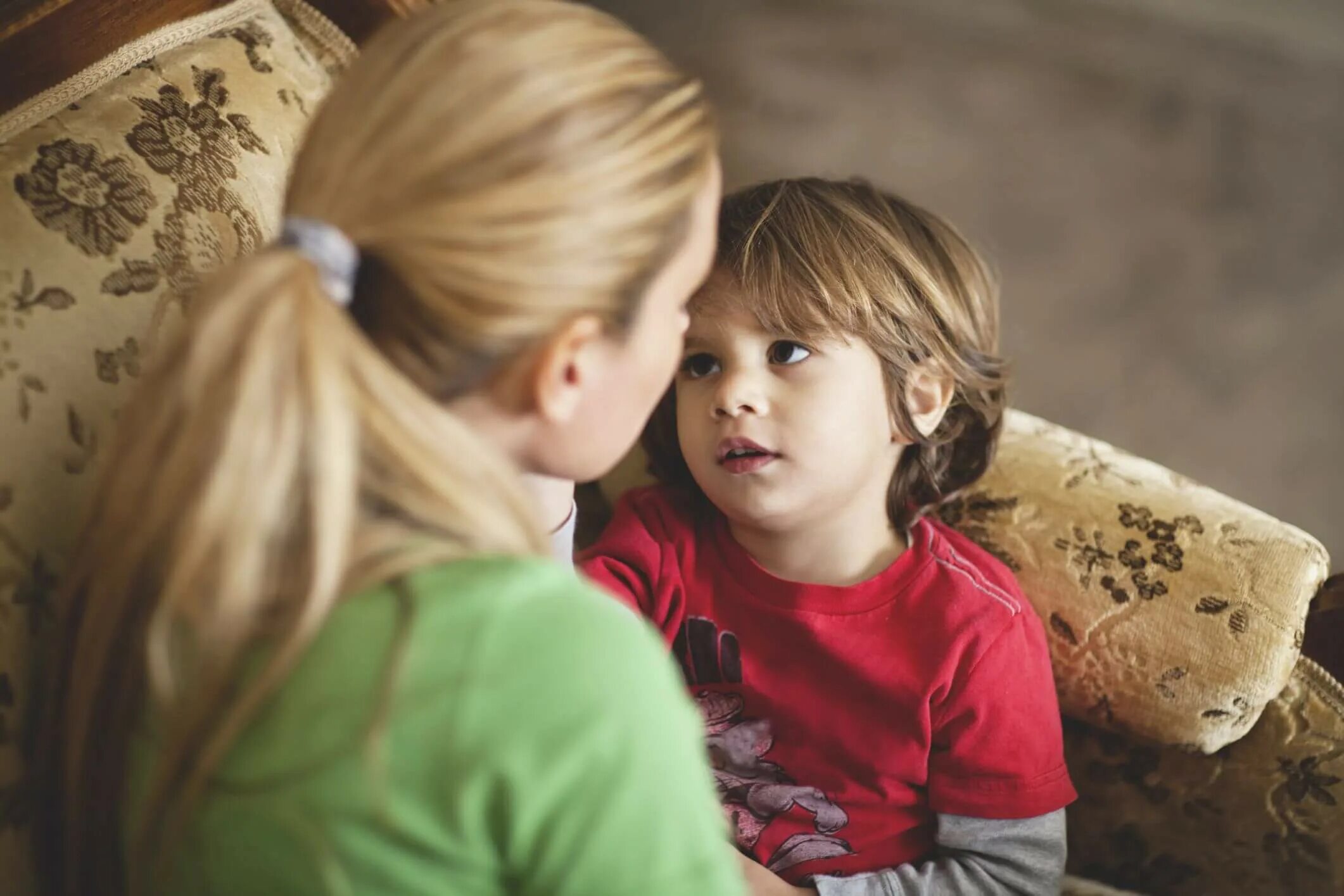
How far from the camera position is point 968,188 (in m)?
2.16

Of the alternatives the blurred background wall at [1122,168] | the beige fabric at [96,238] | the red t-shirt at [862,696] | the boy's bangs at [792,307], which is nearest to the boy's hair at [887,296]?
the boy's bangs at [792,307]

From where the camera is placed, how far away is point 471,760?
570 millimetres

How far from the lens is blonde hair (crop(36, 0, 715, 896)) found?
58 centimetres

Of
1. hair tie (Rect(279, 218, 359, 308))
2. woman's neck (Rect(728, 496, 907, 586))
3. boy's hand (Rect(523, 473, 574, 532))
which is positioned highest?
hair tie (Rect(279, 218, 359, 308))

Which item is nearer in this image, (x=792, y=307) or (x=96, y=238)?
(x=96, y=238)

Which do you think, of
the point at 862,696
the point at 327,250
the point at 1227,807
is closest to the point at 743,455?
the point at 862,696

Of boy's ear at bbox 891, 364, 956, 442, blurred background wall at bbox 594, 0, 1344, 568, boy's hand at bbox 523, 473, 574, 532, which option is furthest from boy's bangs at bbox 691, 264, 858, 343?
blurred background wall at bbox 594, 0, 1344, 568

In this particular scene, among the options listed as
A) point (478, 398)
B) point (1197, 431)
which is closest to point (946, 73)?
point (1197, 431)

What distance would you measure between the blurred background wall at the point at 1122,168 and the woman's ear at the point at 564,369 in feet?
4.63

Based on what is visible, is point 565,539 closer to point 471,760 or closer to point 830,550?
point 830,550

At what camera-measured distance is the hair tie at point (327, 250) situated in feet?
2.01

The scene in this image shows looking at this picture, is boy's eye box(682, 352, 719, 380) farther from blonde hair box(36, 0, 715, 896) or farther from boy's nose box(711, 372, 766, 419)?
blonde hair box(36, 0, 715, 896)

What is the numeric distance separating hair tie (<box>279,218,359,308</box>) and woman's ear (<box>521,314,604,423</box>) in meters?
0.12

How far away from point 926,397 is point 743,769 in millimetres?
421
